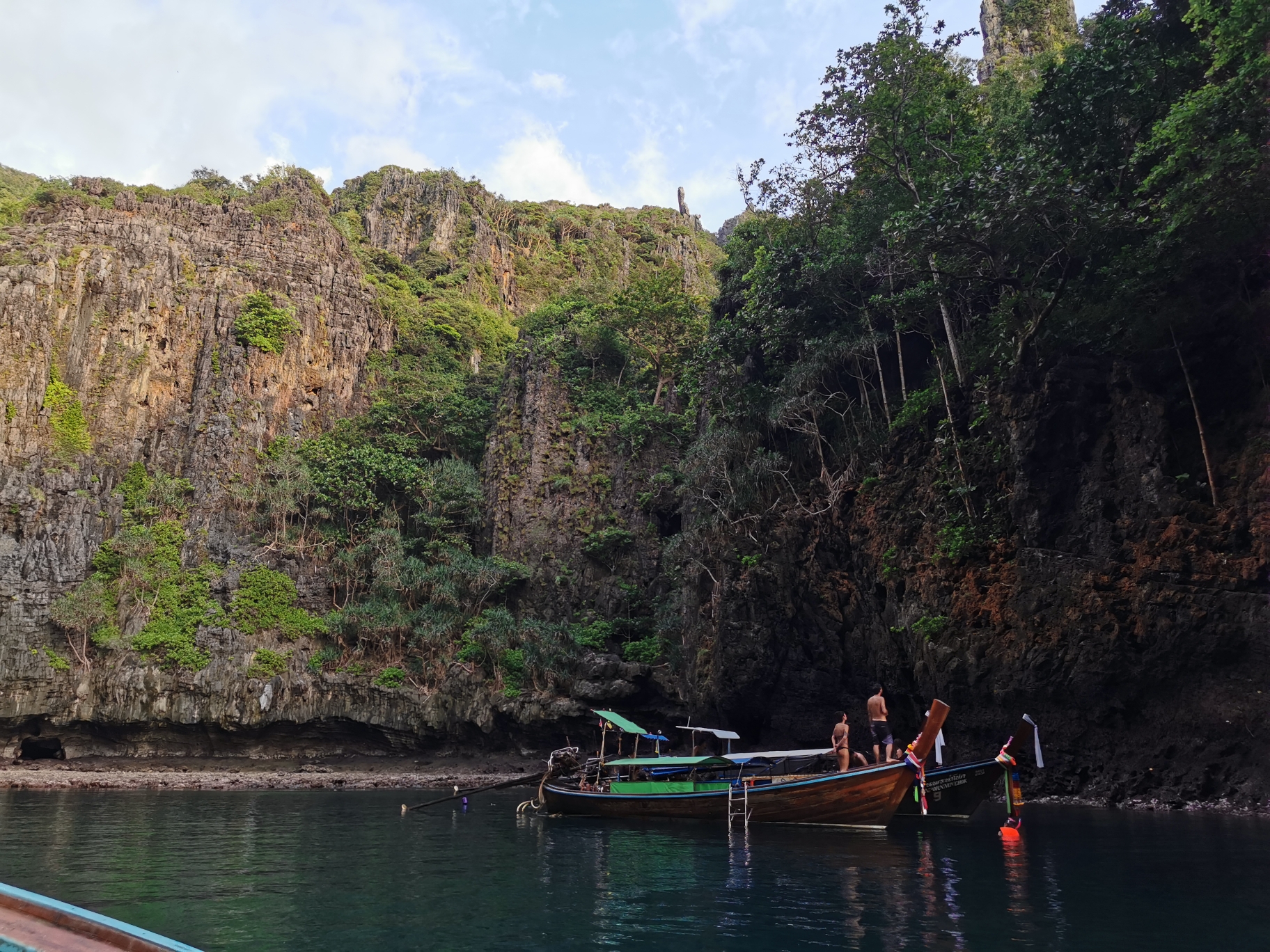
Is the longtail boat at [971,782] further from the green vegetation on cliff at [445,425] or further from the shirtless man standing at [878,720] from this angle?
the green vegetation on cliff at [445,425]

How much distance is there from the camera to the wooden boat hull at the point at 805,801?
44.1ft

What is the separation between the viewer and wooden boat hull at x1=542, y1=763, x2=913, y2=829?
13453 millimetres

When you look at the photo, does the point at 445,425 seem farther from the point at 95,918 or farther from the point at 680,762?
the point at 95,918

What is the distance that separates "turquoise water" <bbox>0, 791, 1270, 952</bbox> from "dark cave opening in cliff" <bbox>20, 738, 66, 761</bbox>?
16760mm

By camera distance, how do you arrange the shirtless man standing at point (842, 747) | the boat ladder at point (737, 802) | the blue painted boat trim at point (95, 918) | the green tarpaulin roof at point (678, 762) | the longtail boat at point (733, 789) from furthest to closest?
the green tarpaulin roof at point (678, 762) < the boat ladder at point (737, 802) < the shirtless man standing at point (842, 747) < the longtail boat at point (733, 789) < the blue painted boat trim at point (95, 918)

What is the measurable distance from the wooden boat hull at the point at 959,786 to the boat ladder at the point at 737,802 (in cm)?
308

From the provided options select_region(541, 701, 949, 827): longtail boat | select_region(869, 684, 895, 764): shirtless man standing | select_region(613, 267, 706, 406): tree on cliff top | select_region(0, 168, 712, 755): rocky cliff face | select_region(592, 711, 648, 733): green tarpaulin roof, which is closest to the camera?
select_region(541, 701, 949, 827): longtail boat

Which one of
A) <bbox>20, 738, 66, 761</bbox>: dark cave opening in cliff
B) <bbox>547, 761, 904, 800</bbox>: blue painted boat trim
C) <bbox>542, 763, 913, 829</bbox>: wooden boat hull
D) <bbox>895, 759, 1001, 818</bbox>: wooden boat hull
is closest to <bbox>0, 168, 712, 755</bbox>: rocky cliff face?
<bbox>20, 738, 66, 761</bbox>: dark cave opening in cliff

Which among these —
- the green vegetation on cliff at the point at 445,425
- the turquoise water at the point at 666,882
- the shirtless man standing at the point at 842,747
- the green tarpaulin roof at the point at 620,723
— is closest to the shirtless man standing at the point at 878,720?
the shirtless man standing at the point at 842,747

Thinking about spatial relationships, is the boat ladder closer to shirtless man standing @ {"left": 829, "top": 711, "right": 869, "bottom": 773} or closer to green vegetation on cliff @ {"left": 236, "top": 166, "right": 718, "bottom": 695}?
shirtless man standing @ {"left": 829, "top": 711, "right": 869, "bottom": 773}

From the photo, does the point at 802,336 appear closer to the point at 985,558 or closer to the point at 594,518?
the point at 985,558

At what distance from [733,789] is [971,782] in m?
4.50

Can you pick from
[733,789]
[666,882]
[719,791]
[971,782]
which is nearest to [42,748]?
[719,791]

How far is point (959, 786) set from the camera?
15.1 meters
